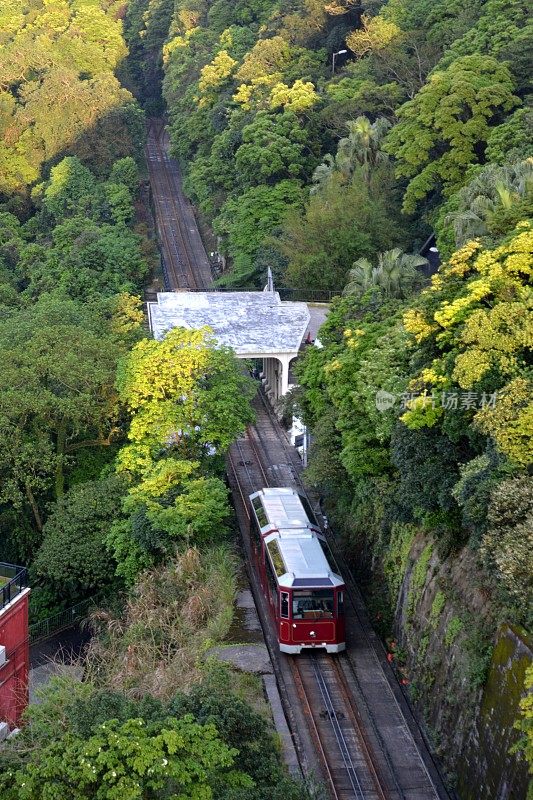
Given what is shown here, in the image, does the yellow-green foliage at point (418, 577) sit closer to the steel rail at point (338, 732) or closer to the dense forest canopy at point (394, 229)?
the dense forest canopy at point (394, 229)

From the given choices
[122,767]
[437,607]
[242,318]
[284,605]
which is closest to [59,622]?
[284,605]

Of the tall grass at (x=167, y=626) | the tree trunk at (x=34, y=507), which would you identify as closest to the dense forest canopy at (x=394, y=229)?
the tall grass at (x=167, y=626)

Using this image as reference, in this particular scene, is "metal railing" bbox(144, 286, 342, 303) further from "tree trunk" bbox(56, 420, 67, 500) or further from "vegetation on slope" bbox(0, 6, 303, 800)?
"tree trunk" bbox(56, 420, 67, 500)

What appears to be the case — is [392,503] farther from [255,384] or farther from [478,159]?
[478,159]

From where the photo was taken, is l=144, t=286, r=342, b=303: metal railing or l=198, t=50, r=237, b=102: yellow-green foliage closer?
l=144, t=286, r=342, b=303: metal railing

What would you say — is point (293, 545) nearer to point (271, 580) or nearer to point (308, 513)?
point (271, 580)

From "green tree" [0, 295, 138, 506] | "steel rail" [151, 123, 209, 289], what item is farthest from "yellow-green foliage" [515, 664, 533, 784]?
"steel rail" [151, 123, 209, 289]
